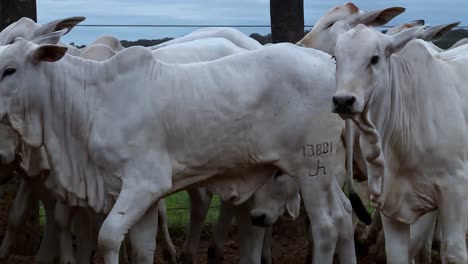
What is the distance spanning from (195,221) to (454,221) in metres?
2.58

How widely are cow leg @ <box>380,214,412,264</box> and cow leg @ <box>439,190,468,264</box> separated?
41 centimetres

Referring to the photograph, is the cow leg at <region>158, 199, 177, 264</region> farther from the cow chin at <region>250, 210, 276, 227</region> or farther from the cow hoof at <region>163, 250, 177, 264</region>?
the cow chin at <region>250, 210, 276, 227</region>

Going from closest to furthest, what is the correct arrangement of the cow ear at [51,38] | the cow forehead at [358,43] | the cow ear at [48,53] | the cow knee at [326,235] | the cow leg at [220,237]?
1. the cow forehead at [358,43]
2. the cow ear at [48,53]
3. the cow knee at [326,235]
4. the cow ear at [51,38]
5. the cow leg at [220,237]

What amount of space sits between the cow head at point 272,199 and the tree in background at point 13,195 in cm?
224

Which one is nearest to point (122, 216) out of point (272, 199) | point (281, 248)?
point (272, 199)

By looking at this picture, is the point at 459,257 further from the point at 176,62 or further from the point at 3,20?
the point at 3,20

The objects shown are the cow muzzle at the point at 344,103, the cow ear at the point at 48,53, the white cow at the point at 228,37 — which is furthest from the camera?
the white cow at the point at 228,37

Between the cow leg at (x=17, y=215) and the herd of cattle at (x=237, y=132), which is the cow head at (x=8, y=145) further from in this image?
the cow leg at (x=17, y=215)

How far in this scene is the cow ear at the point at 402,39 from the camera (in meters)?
7.16

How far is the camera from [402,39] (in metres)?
7.16

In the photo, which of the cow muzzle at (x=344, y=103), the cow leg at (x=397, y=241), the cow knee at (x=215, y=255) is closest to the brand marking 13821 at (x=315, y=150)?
the cow leg at (x=397, y=241)

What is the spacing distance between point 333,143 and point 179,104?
979 millimetres

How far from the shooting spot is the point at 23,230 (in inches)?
404

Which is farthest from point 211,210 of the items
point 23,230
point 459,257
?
point 459,257
